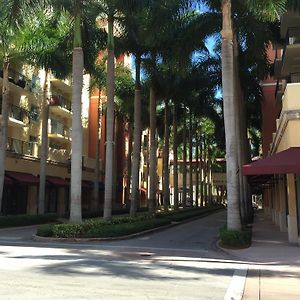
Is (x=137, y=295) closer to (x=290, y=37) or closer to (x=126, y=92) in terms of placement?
(x=290, y=37)

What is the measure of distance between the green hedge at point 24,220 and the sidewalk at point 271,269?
46.1 ft

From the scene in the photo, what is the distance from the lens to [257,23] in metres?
26.7

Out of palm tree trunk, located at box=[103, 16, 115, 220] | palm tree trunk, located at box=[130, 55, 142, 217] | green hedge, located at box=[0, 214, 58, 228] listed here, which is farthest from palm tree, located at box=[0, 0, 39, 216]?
palm tree trunk, located at box=[130, 55, 142, 217]

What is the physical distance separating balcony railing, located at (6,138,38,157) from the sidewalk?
23.3 meters

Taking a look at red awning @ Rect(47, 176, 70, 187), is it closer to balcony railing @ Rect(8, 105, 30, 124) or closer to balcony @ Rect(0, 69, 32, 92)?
balcony railing @ Rect(8, 105, 30, 124)

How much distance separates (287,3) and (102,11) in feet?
32.2

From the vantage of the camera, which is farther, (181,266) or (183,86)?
(183,86)

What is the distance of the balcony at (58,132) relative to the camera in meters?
49.1

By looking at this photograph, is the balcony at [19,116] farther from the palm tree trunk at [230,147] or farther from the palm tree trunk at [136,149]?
the palm tree trunk at [230,147]

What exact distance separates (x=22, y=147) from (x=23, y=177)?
155 inches

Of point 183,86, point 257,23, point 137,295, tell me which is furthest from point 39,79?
point 137,295

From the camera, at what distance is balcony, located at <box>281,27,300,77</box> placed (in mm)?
27531

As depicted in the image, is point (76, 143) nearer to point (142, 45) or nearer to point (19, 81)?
point (142, 45)

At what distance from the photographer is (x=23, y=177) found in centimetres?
3834
